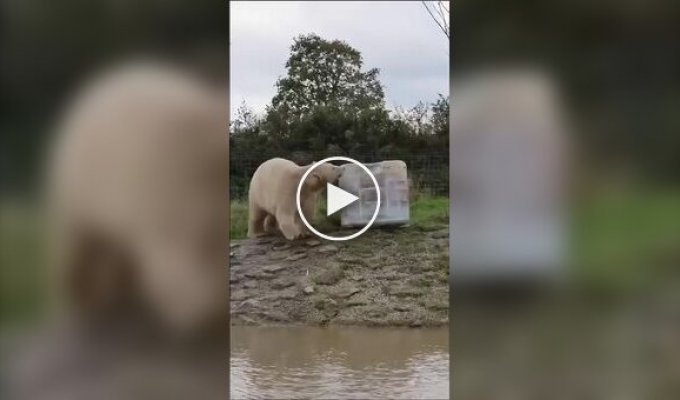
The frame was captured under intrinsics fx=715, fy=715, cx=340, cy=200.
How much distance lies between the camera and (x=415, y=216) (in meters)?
2.87

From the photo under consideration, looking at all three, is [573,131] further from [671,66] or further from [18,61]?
[18,61]

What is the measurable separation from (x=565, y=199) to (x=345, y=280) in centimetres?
95

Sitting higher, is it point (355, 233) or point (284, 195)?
point (284, 195)

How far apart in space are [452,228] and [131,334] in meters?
1.26

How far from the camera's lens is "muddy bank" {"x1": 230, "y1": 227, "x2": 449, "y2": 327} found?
9.52 feet

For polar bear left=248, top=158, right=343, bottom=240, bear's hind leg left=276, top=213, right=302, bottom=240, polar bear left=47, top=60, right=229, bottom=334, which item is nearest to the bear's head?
polar bear left=248, top=158, right=343, bottom=240

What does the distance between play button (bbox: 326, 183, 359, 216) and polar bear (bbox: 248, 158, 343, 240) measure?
4 cm

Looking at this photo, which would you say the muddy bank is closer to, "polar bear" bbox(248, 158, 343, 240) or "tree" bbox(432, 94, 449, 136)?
"polar bear" bbox(248, 158, 343, 240)

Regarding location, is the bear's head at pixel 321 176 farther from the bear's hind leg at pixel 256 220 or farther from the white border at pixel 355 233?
the bear's hind leg at pixel 256 220

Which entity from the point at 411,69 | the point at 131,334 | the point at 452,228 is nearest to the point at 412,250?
the point at 452,228

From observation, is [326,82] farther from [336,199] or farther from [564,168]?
[564,168]

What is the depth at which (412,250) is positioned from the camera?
295 cm

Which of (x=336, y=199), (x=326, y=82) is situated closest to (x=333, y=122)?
(x=326, y=82)

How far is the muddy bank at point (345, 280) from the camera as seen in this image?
2.90m
